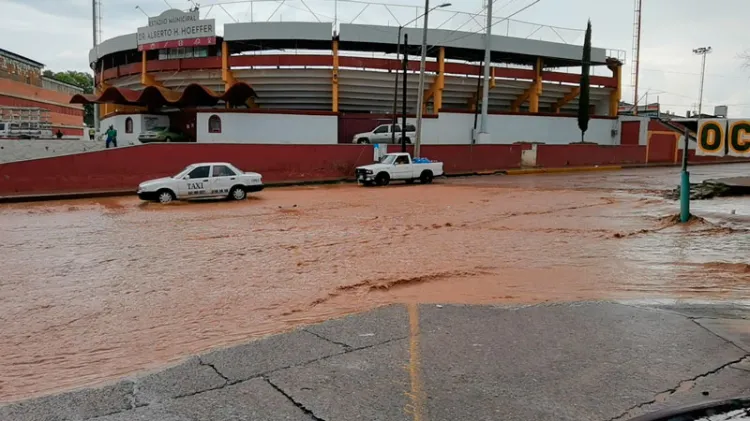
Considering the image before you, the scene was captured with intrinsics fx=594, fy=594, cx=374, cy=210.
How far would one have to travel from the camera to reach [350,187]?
2872 centimetres

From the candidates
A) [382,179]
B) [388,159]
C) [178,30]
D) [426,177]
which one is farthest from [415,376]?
[178,30]

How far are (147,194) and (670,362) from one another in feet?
62.1

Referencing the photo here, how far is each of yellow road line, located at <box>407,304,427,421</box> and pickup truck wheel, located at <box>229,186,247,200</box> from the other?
16378 mm

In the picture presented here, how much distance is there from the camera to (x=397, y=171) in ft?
95.8

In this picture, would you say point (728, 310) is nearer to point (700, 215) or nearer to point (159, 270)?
point (159, 270)

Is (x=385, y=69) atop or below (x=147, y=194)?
atop

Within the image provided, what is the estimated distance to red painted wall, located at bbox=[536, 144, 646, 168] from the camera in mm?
39719

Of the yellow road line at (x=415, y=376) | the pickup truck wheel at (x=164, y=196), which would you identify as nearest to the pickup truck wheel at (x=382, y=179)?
the pickup truck wheel at (x=164, y=196)

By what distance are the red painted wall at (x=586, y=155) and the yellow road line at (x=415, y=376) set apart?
34814 mm

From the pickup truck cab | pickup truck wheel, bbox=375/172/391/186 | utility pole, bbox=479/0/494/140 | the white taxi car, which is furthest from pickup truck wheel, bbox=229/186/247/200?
utility pole, bbox=479/0/494/140

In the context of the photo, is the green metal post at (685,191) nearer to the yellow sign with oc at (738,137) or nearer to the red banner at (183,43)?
the yellow sign with oc at (738,137)

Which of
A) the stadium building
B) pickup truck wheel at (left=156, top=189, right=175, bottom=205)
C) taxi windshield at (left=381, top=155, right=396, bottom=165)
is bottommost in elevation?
pickup truck wheel at (left=156, top=189, right=175, bottom=205)

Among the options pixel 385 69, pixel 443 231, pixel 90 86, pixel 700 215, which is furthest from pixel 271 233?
pixel 90 86

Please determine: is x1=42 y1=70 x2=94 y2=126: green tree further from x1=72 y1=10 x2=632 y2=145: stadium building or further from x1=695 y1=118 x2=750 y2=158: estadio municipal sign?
x1=695 y1=118 x2=750 y2=158: estadio municipal sign
